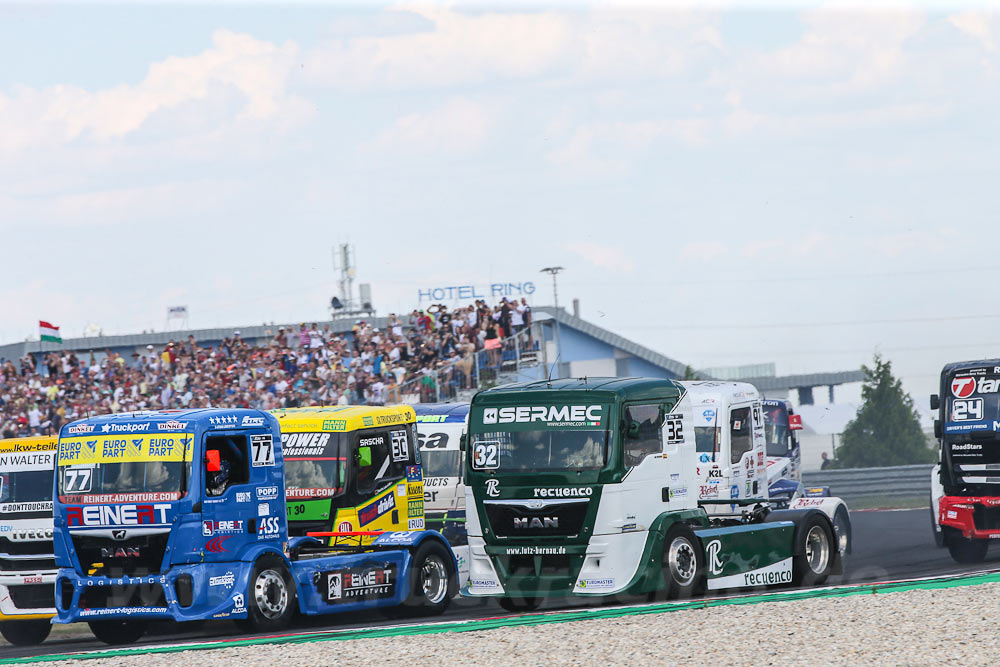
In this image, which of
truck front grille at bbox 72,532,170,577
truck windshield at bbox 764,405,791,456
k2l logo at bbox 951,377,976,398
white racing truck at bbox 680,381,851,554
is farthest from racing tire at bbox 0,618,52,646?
truck windshield at bbox 764,405,791,456

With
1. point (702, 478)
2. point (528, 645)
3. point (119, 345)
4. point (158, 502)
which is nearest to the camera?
point (528, 645)

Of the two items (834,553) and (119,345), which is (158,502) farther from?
(119,345)

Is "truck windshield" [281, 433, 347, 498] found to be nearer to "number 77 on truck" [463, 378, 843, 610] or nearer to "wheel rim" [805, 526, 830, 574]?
"number 77 on truck" [463, 378, 843, 610]

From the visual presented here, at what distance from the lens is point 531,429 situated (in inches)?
552

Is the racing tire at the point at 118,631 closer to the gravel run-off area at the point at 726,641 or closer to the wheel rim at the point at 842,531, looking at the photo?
the gravel run-off area at the point at 726,641

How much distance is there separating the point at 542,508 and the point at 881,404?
84.8 ft

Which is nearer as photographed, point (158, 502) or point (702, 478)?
point (158, 502)

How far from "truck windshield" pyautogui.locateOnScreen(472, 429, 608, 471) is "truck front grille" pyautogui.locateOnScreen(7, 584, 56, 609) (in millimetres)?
4891

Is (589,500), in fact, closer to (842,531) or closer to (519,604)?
(519,604)

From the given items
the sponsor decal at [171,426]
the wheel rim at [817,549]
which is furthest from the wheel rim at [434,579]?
the wheel rim at [817,549]

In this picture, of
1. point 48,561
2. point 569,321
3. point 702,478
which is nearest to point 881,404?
point 569,321

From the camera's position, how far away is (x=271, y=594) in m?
13.9

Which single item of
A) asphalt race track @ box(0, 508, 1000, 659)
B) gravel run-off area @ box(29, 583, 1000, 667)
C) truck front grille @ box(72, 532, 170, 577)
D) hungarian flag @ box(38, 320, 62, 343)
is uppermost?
hungarian flag @ box(38, 320, 62, 343)

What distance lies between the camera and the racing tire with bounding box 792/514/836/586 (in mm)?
15367
